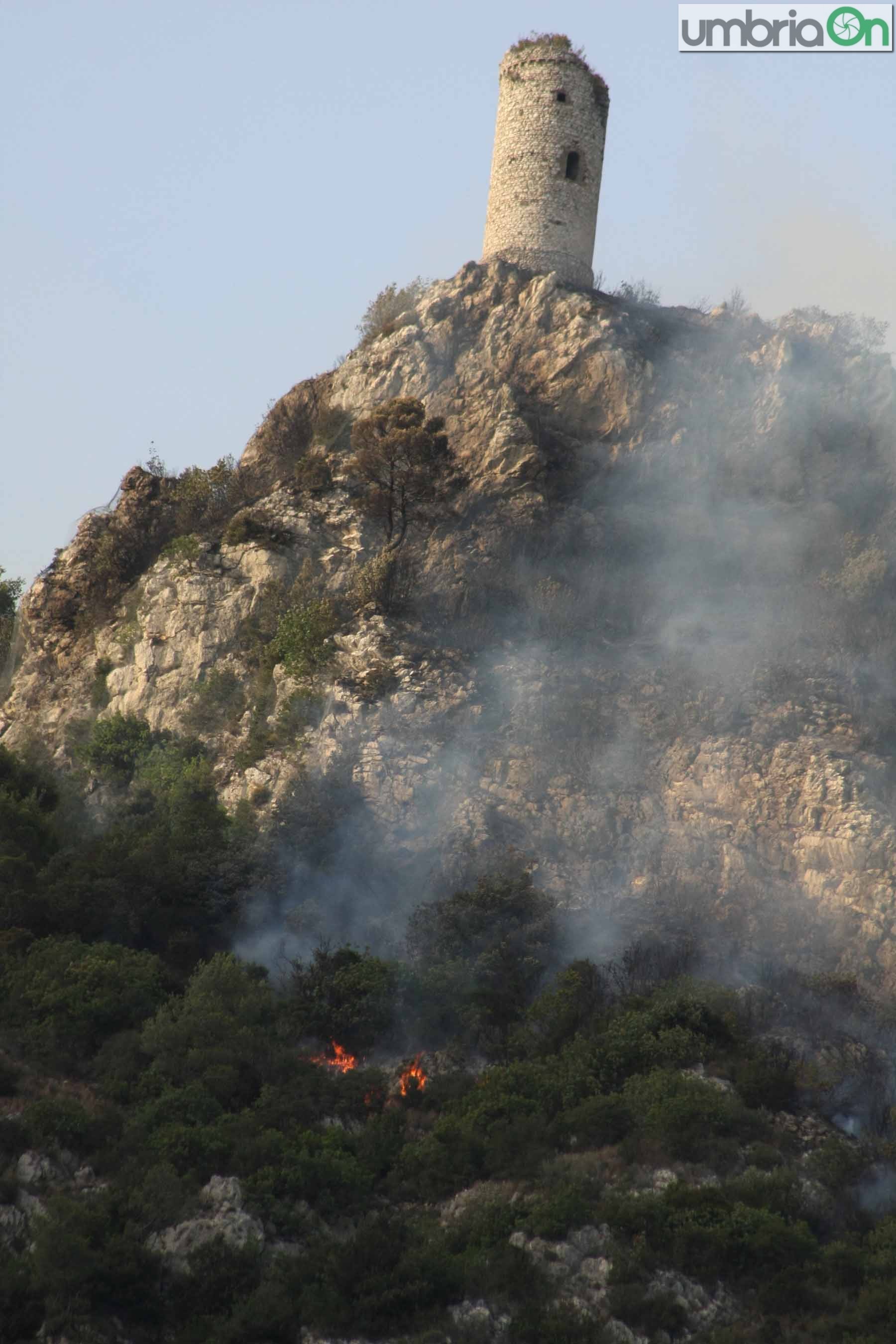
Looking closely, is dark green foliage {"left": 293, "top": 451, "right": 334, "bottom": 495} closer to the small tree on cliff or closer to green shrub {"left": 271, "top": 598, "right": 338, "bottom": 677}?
the small tree on cliff

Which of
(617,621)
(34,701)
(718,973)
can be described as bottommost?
(718,973)

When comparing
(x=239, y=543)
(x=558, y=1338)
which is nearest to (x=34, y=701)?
(x=239, y=543)

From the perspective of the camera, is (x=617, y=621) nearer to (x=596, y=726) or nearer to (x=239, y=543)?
(x=596, y=726)

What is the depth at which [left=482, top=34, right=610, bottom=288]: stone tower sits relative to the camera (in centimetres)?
3634

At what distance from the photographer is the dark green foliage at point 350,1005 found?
78.5 ft

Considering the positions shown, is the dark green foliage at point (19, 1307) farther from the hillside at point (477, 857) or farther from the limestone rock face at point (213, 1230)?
the limestone rock face at point (213, 1230)

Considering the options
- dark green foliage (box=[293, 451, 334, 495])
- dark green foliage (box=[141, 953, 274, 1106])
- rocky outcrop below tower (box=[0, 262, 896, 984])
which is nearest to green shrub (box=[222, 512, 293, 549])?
rocky outcrop below tower (box=[0, 262, 896, 984])

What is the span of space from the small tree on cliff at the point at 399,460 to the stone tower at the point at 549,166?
6.47 metres

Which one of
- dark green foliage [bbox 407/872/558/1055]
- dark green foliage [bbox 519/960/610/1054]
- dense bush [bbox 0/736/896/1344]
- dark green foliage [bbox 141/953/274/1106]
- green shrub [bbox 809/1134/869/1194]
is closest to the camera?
dense bush [bbox 0/736/896/1344]

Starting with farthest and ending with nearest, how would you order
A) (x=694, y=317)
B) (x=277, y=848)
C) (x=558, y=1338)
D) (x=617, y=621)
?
(x=694, y=317) < (x=617, y=621) < (x=277, y=848) < (x=558, y=1338)

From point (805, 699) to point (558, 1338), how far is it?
46.9ft

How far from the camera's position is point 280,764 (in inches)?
1132

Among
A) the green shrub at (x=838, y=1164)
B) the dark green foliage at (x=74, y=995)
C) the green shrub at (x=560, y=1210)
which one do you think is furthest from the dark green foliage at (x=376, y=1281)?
the dark green foliage at (x=74, y=995)

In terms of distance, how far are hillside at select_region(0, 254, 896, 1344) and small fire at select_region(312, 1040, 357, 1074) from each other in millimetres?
61
